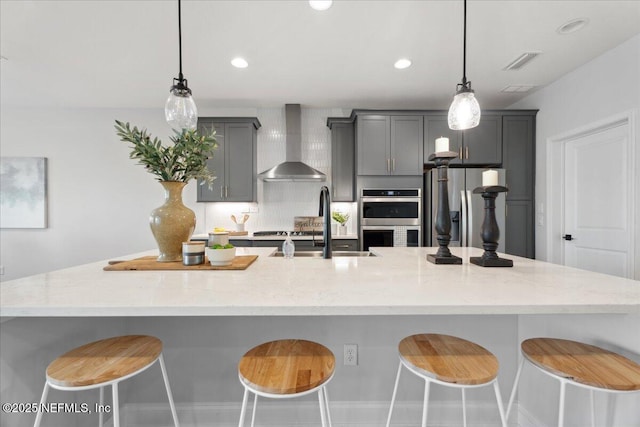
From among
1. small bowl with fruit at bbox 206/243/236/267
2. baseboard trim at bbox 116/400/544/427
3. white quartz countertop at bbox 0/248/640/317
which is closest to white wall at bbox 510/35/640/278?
baseboard trim at bbox 116/400/544/427

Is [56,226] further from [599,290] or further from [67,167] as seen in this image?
[599,290]

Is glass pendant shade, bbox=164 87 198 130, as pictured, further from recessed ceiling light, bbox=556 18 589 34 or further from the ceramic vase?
recessed ceiling light, bbox=556 18 589 34

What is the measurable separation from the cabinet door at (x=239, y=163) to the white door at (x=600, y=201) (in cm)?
362

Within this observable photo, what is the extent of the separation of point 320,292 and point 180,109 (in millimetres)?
1261

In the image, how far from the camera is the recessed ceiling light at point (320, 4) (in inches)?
77.5

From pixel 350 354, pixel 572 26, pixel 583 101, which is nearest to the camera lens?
pixel 350 354

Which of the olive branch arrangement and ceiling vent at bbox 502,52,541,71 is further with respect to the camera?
ceiling vent at bbox 502,52,541,71

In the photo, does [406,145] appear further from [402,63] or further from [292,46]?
[292,46]

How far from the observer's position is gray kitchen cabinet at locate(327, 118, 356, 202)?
153 inches

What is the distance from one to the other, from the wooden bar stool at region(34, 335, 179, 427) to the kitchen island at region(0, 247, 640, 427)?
0.12 meters

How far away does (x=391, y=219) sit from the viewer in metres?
3.53

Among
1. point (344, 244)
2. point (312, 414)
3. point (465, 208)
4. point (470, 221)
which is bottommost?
point (312, 414)

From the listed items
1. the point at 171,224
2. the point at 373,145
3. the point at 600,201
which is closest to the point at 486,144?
the point at 600,201

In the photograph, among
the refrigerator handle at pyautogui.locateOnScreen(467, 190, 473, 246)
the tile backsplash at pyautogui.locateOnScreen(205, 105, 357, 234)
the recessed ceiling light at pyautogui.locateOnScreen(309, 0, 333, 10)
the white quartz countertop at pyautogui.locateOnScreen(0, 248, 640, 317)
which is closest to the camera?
the white quartz countertop at pyautogui.locateOnScreen(0, 248, 640, 317)
